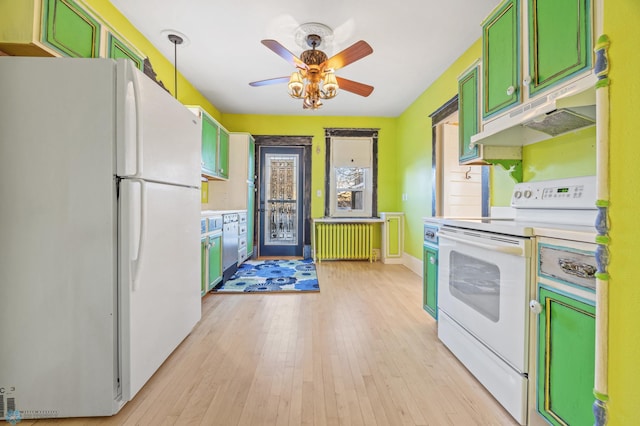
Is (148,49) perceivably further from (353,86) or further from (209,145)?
(353,86)

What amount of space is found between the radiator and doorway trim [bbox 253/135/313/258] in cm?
33

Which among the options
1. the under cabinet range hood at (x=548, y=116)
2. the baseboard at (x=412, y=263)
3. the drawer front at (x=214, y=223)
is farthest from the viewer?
the baseboard at (x=412, y=263)

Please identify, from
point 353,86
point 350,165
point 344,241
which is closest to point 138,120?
point 353,86

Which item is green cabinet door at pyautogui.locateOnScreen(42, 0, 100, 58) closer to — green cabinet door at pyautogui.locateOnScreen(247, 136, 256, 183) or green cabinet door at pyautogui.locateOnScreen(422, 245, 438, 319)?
green cabinet door at pyautogui.locateOnScreen(422, 245, 438, 319)

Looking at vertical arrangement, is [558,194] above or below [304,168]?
below

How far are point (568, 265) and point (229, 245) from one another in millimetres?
3281

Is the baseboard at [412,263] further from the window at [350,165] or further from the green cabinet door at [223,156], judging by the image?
the green cabinet door at [223,156]

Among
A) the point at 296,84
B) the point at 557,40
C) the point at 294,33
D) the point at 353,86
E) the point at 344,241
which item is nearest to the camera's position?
the point at 557,40

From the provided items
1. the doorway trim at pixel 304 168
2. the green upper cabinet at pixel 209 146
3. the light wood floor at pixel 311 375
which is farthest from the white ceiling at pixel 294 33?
the light wood floor at pixel 311 375

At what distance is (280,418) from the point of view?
1334 millimetres

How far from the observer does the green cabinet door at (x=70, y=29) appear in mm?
1405

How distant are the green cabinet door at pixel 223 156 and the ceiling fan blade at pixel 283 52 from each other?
2064 mm

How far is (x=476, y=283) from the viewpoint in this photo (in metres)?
1.64

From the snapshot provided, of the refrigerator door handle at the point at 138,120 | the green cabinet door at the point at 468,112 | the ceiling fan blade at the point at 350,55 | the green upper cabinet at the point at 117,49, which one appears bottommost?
the refrigerator door handle at the point at 138,120
